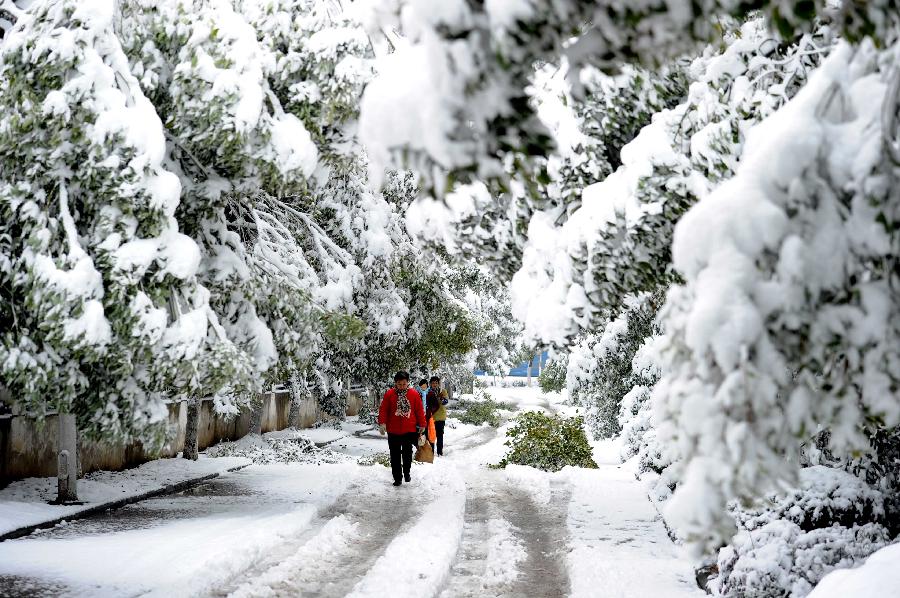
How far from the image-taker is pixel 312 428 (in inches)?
1161

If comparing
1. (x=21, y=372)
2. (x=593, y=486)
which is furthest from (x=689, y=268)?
(x=593, y=486)

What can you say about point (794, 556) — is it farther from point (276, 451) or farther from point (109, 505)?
point (276, 451)

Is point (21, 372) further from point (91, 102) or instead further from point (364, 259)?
point (364, 259)

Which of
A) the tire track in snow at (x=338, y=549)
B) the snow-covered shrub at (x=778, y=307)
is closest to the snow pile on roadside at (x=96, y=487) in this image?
the tire track in snow at (x=338, y=549)

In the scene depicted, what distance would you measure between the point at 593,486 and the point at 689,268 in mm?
12722

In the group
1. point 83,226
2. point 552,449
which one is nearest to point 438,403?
point 552,449

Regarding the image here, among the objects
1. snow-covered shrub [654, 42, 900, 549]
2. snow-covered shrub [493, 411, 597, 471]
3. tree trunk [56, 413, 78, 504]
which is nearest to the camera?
snow-covered shrub [654, 42, 900, 549]

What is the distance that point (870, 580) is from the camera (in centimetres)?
485

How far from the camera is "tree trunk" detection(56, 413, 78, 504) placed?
11.6m

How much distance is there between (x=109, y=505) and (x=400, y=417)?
16.0ft

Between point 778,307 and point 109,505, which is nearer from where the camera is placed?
point 778,307

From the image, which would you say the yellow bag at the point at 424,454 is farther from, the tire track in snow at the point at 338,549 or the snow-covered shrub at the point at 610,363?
the snow-covered shrub at the point at 610,363

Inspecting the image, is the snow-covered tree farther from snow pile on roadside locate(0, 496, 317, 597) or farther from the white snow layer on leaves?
the white snow layer on leaves

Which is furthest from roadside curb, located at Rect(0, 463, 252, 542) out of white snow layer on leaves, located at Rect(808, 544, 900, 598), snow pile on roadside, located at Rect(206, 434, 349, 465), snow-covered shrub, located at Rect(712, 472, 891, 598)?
white snow layer on leaves, located at Rect(808, 544, 900, 598)
